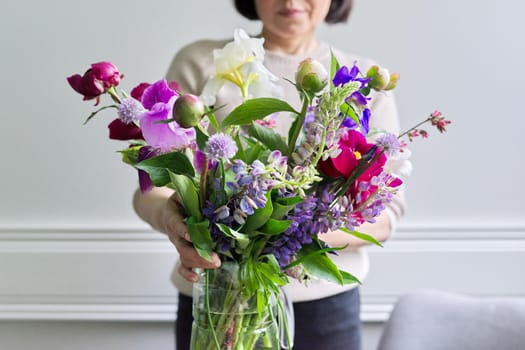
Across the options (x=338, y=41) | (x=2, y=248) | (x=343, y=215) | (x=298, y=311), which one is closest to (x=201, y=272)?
(x=343, y=215)

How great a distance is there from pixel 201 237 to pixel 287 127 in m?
0.66

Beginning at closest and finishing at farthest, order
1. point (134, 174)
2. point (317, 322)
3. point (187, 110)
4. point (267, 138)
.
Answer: point (187, 110) < point (267, 138) < point (317, 322) < point (134, 174)

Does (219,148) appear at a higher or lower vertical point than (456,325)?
higher

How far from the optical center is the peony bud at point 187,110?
0.58m

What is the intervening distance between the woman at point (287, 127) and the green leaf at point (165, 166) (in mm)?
467

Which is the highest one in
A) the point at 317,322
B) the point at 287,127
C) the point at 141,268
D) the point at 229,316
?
the point at 287,127

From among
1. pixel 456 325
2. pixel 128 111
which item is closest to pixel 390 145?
pixel 128 111

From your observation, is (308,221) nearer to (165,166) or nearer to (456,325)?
(165,166)

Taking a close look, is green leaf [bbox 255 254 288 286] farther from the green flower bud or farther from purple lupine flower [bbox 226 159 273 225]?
the green flower bud

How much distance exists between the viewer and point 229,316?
2.34ft

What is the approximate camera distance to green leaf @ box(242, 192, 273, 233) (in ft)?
2.10

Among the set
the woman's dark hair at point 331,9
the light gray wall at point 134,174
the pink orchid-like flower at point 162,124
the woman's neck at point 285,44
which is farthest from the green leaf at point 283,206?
the light gray wall at point 134,174

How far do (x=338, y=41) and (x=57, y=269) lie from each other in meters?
1.00

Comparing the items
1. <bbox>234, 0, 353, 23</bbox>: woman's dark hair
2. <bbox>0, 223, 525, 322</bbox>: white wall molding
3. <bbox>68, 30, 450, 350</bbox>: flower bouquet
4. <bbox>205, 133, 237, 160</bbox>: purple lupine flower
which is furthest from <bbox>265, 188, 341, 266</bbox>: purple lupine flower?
<bbox>0, 223, 525, 322</bbox>: white wall molding
